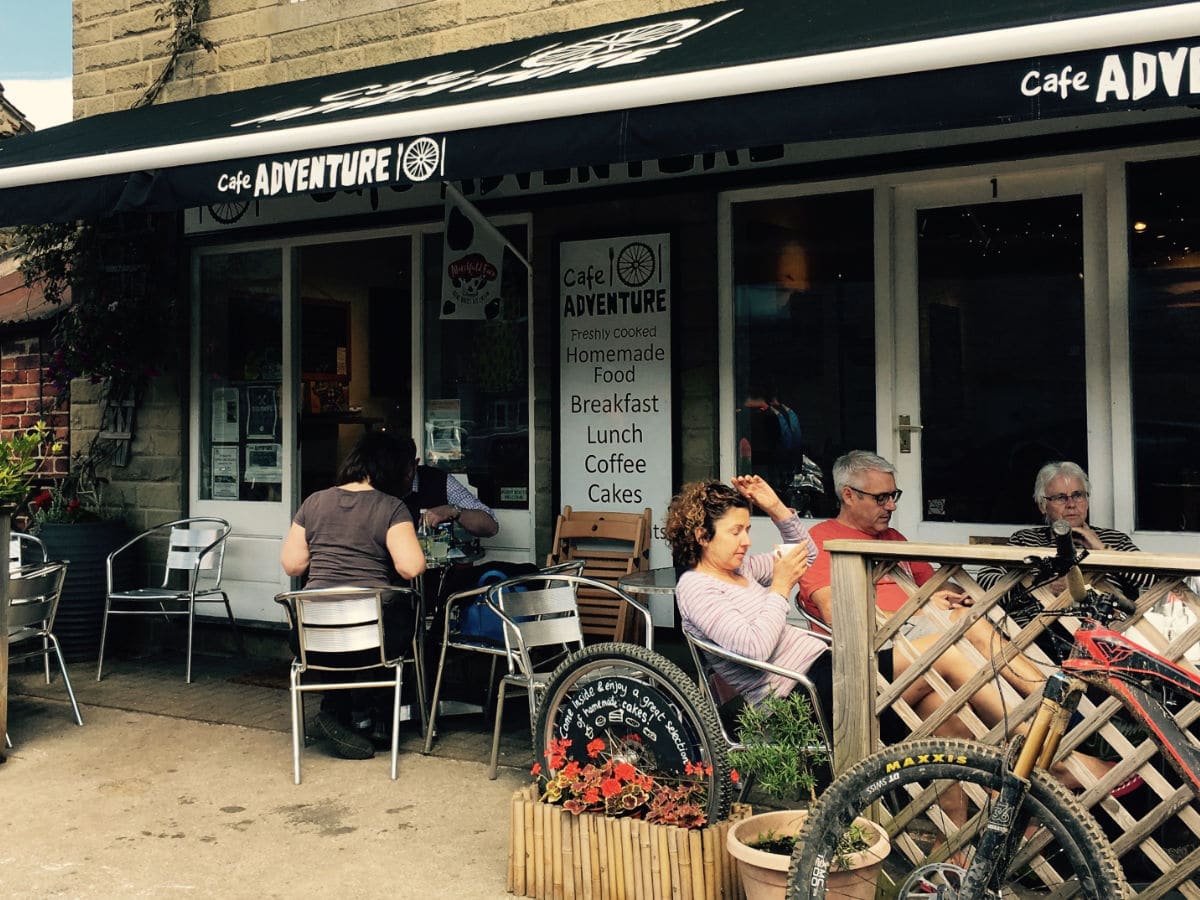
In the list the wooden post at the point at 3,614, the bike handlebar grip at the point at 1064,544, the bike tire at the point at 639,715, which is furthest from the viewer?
the wooden post at the point at 3,614

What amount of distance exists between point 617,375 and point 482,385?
93cm

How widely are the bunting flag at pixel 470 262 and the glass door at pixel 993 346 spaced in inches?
83.5

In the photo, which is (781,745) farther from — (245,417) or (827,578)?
(245,417)

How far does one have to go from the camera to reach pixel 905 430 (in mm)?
5566

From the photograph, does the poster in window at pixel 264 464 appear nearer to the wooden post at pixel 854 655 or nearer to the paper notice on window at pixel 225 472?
the paper notice on window at pixel 225 472

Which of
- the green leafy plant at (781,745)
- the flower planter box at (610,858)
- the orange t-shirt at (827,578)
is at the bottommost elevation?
the flower planter box at (610,858)

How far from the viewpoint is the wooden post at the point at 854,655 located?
3422mm

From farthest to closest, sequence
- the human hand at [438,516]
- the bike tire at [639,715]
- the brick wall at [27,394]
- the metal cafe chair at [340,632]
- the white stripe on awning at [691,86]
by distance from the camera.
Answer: the brick wall at [27,394] < the human hand at [438,516] < the metal cafe chair at [340,632] < the white stripe on awning at [691,86] < the bike tire at [639,715]

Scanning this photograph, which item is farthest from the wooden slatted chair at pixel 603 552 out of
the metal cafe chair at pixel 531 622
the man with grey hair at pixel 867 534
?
the man with grey hair at pixel 867 534

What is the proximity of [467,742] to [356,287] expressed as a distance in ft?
9.87

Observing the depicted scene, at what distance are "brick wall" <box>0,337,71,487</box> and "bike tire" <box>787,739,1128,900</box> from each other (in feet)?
21.9

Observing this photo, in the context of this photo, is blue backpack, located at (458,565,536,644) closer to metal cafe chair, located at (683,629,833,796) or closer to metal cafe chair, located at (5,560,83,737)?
metal cafe chair, located at (683,629,833,796)

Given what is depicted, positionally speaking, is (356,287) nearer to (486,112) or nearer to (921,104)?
(486,112)

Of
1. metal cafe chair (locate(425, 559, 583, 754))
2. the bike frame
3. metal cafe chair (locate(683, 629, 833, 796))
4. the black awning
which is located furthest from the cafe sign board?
the bike frame
